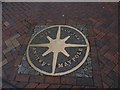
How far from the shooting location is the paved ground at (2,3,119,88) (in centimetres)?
208

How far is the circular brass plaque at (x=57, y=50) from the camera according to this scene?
2.20 m

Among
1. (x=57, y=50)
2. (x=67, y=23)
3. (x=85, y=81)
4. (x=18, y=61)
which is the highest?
(x=67, y=23)

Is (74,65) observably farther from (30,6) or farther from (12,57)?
(30,6)

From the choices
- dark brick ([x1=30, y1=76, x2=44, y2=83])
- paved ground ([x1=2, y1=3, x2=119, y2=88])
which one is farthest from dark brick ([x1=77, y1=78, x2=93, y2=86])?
dark brick ([x1=30, y1=76, x2=44, y2=83])

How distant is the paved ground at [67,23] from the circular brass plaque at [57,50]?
0.32 ft

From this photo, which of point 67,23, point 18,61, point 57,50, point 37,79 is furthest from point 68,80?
point 67,23

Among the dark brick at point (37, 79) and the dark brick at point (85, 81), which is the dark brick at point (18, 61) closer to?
the dark brick at point (37, 79)

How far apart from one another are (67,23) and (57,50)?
62 centimetres

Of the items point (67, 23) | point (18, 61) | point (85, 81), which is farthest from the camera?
point (67, 23)

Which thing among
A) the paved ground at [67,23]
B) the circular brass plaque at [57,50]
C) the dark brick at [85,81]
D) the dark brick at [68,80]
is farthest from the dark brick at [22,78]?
the dark brick at [85,81]

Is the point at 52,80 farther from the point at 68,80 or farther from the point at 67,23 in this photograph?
the point at 67,23

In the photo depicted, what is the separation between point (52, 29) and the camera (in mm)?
A: 2732

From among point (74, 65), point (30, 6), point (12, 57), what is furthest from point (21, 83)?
point (30, 6)

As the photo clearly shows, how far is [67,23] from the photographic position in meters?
2.84
